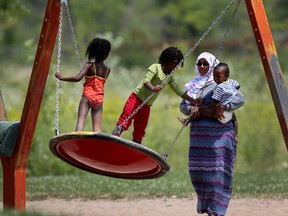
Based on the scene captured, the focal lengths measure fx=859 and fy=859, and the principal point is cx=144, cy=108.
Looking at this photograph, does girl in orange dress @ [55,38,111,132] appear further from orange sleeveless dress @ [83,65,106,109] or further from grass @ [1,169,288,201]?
grass @ [1,169,288,201]

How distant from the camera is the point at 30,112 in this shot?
9.23 metres

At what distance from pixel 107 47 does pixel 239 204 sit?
337 centimetres

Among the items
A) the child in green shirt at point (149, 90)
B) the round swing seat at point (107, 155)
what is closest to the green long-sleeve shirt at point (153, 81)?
the child in green shirt at point (149, 90)

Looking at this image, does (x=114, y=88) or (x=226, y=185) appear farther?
(x=114, y=88)

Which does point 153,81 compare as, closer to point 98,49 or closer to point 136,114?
point 136,114

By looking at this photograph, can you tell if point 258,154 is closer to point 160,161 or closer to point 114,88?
point 114,88

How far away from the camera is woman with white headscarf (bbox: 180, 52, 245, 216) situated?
28.8ft

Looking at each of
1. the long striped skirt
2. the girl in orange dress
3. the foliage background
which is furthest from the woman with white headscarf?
the foliage background

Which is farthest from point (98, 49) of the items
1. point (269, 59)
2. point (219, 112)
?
point (269, 59)

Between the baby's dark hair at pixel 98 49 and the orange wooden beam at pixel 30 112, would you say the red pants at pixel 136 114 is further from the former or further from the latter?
the orange wooden beam at pixel 30 112

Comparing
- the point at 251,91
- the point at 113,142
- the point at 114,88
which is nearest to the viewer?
the point at 113,142

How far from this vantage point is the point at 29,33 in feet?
160

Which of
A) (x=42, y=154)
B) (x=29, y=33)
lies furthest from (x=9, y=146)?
(x=29, y=33)

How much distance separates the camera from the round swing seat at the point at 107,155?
313 inches
